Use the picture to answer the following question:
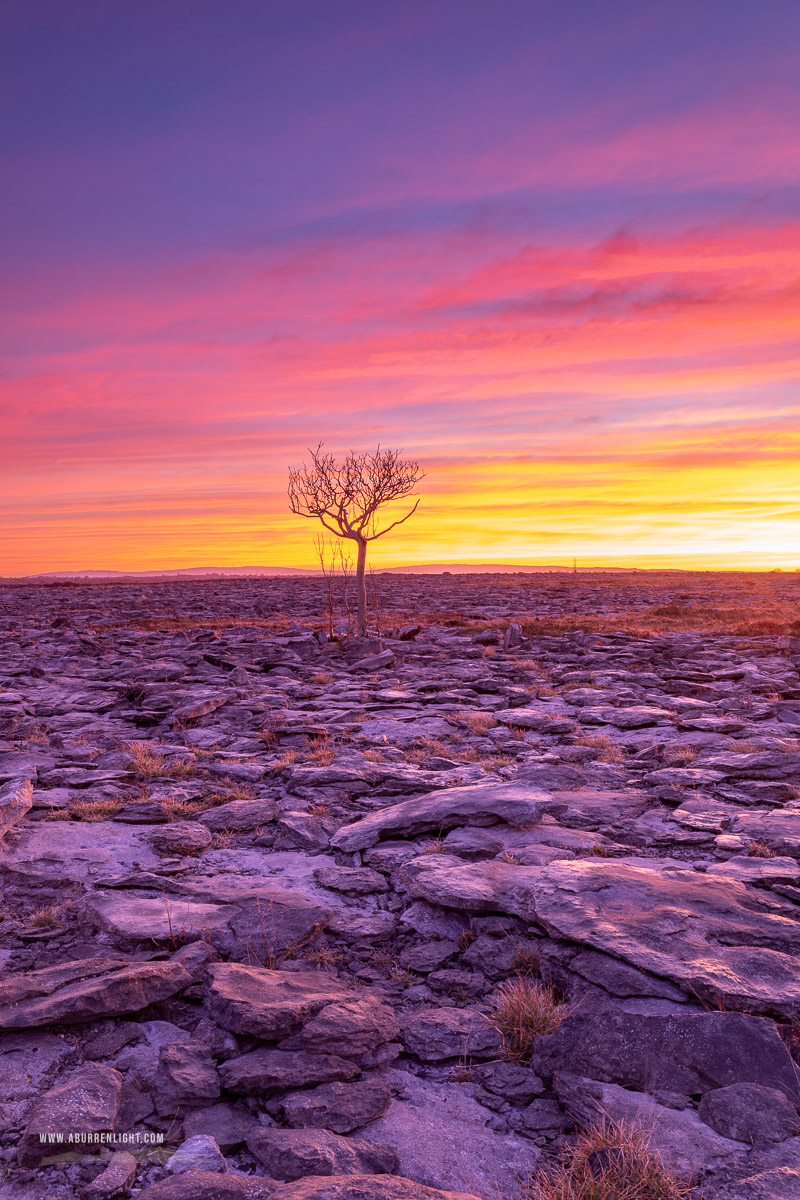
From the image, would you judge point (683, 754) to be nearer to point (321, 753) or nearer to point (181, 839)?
point (321, 753)

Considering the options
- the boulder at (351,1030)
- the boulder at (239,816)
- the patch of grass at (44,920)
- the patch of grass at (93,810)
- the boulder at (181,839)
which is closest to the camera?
the boulder at (351,1030)

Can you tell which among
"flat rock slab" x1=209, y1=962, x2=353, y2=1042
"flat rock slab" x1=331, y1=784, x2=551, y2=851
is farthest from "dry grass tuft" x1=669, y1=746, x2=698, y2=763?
"flat rock slab" x1=209, y1=962, x2=353, y2=1042

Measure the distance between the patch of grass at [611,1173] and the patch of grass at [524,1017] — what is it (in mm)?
806

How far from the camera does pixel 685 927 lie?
196 inches

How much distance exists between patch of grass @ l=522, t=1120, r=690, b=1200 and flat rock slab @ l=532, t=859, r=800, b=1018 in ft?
4.10

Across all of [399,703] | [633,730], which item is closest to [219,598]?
[399,703]

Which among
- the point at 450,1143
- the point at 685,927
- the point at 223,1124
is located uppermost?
the point at 685,927

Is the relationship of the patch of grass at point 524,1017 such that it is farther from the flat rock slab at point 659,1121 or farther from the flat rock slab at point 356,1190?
the flat rock slab at point 356,1190

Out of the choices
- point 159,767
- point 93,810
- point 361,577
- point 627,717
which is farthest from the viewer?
point 361,577

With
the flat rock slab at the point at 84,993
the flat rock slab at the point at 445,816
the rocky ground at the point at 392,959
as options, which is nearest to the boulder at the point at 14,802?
the rocky ground at the point at 392,959

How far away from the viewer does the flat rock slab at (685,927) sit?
14.4 feet

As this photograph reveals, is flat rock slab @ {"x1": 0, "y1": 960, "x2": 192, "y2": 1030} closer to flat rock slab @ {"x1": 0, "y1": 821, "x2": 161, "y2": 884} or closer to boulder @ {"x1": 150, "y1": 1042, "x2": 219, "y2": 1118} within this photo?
boulder @ {"x1": 150, "y1": 1042, "x2": 219, "y2": 1118}

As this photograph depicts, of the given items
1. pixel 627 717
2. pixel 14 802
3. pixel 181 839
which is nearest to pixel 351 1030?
pixel 181 839

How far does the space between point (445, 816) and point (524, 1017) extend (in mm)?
3158
